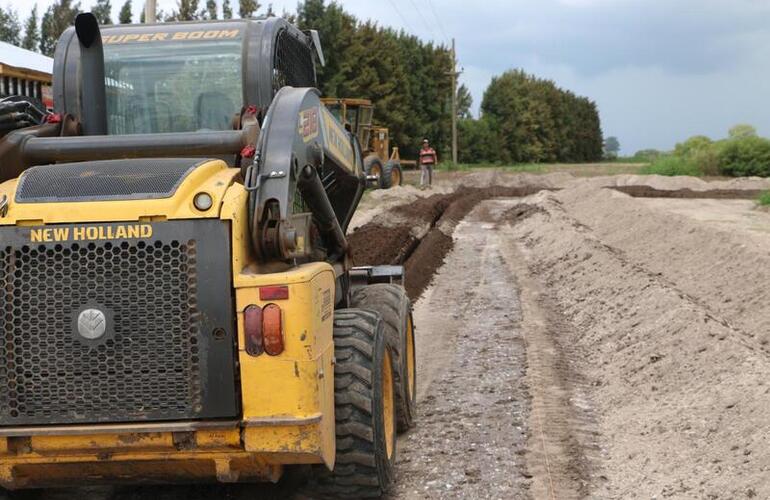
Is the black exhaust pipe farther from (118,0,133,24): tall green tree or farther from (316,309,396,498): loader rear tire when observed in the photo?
(118,0,133,24): tall green tree

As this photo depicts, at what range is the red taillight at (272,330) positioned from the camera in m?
4.02

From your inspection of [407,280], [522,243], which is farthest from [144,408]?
[522,243]

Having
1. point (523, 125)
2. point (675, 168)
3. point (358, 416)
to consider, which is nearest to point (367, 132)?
point (675, 168)

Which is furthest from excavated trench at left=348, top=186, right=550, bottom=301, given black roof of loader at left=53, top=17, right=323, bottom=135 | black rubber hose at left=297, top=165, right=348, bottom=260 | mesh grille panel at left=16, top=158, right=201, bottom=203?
mesh grille panel at left=16, top=158, right=201, bottom=203

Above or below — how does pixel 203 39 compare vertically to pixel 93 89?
above

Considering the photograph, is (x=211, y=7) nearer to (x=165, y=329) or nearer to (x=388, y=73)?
(x=388, y=73)

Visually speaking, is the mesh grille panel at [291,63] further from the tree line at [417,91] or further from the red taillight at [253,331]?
the tree line at [417,91]

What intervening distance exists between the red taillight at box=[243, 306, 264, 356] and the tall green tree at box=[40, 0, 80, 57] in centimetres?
4864

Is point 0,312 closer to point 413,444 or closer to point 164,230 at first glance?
point 164,230

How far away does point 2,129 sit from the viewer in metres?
5.32

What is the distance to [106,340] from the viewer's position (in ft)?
13.5

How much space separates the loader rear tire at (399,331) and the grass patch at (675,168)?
40471mm

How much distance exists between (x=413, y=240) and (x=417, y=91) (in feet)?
160

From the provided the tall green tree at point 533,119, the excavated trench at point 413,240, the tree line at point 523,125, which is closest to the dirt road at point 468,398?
the excavated trench at point 413,240
